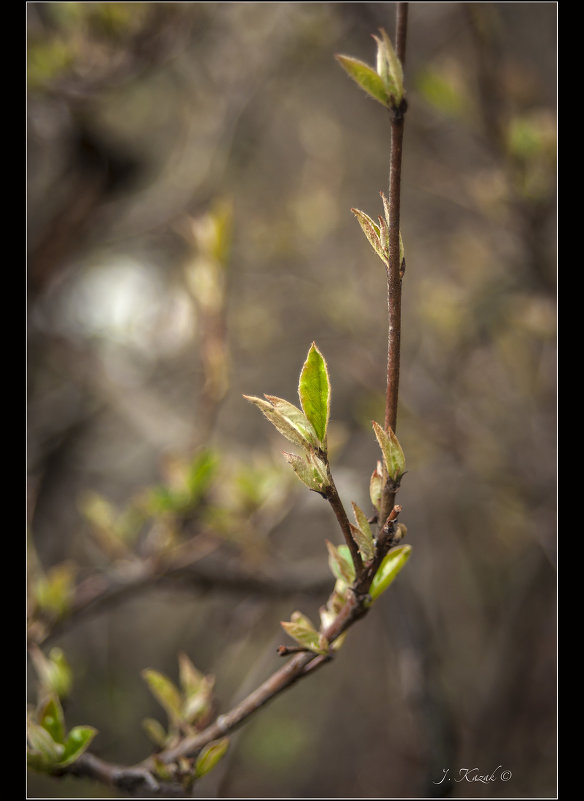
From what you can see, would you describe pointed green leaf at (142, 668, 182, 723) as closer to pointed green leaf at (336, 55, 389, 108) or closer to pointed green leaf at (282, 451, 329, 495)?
pointed green leaf at (282, 451, 329, 495)

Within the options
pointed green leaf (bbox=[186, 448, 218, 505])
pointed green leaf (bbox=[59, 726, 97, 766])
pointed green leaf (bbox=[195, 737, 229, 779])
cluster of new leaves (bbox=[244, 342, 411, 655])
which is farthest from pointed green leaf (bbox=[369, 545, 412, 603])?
pointed green leaf (bbox=[186, 448, 218, 505])

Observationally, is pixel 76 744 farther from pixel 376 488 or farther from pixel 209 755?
pixel 376 488

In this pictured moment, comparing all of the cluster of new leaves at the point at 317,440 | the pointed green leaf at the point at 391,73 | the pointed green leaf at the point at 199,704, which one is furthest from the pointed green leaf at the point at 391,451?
the pointed green leaf at the point at 199,704

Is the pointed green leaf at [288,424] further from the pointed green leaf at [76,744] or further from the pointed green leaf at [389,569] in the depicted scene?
the pointed green leaf at [76,744]

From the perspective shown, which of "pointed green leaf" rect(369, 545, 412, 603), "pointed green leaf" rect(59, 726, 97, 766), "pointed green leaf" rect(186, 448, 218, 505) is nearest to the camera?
"pointed green leaf" rect(369, 545, 412, 603)

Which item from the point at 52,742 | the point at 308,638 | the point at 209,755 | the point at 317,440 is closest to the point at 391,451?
the point at 317,440

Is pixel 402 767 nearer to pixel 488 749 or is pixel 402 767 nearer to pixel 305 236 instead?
pixel 488 749
